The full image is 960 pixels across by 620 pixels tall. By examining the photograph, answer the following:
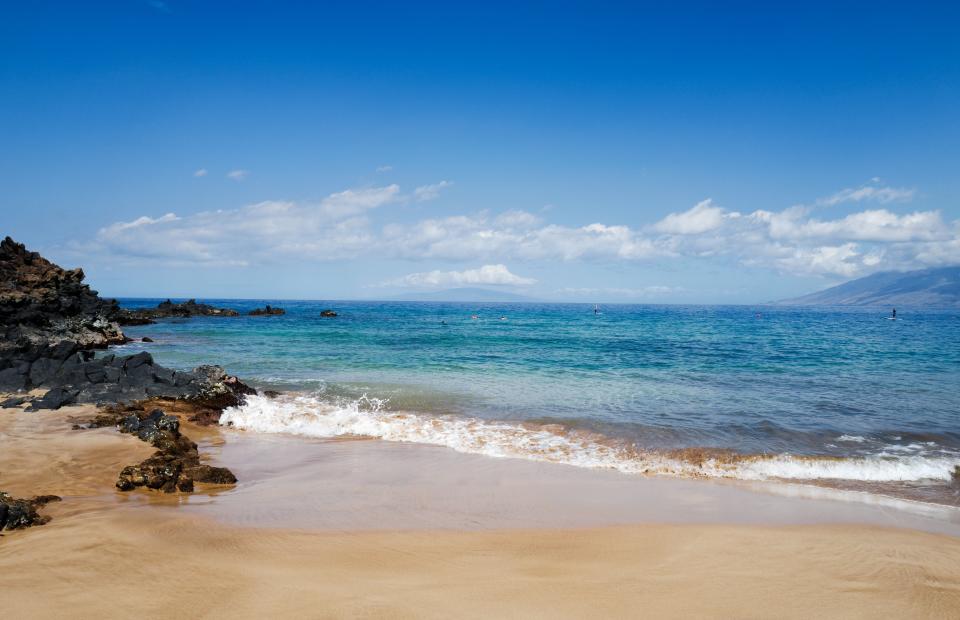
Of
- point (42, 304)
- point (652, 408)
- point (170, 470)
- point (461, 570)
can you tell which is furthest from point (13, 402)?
point (42, 304)

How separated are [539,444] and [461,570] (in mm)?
6074

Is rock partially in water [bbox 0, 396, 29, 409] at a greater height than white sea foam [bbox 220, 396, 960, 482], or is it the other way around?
rock partially in water [bbox 0, 396, 29, 409]

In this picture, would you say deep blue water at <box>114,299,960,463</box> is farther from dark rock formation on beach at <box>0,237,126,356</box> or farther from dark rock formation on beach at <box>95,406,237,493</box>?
dark rock formation on beach at <box>95,406,237,493</box>

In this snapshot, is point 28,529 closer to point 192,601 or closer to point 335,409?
point 192,601

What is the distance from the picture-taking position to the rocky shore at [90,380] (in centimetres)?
777

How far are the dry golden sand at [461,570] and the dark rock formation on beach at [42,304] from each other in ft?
80.1

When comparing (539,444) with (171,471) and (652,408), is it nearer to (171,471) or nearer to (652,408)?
(652,408)

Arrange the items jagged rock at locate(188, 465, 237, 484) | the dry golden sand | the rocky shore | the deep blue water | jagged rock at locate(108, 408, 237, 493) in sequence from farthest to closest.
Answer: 1. the deep blue water
2. jagged rock at locate(188, 465, 237, 484)
3. the rocky shore
4. jagged rock at locate(108, 408, 237, 493)
5. the dry golden sand

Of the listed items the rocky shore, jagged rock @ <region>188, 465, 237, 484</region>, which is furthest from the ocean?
jagged rock @ <region>188, 465, 237, 484</region>

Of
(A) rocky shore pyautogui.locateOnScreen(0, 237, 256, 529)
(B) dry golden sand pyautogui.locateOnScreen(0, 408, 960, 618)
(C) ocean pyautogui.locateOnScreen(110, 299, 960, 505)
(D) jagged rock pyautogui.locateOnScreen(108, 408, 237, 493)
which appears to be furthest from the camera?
(C) ocean pyautogui.locateOnScreen(110, 299, 960, 505)

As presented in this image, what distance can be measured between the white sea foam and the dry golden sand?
2939mm

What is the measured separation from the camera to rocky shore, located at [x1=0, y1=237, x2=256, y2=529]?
25.5 ft

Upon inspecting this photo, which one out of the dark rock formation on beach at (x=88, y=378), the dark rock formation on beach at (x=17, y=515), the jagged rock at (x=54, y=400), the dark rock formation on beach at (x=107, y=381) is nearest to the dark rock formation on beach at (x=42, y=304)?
the dark rock formation on beach at (x=88, y=378)

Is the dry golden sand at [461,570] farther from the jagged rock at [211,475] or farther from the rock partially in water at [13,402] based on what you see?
the rock partially in water at [13,402]
